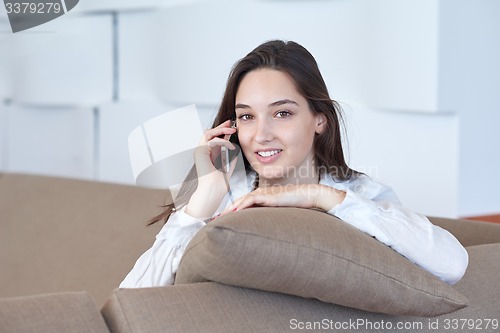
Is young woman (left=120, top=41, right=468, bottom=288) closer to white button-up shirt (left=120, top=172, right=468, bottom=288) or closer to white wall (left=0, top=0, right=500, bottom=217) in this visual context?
white button-up shirt (left=120, top=172, right=468, bottom=288)

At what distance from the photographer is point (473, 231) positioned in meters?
1.74

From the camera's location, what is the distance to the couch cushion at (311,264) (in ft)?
3.58

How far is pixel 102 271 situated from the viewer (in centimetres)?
209

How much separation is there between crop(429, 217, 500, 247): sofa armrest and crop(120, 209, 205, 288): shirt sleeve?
58 centimetres

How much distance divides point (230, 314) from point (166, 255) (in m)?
0.36

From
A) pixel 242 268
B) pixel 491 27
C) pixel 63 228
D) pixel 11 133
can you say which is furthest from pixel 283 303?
pixel 11 133

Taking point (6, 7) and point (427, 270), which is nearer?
point (427, 270)

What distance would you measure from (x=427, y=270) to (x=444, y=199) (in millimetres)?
1225

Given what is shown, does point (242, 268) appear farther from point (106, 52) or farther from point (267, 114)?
point (106, 52)

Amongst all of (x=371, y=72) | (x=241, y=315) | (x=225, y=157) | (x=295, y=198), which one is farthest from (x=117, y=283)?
(x=371, y=72)

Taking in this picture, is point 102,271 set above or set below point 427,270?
below

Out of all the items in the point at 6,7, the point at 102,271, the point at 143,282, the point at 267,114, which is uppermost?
the point at 6,7

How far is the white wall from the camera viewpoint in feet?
7.87

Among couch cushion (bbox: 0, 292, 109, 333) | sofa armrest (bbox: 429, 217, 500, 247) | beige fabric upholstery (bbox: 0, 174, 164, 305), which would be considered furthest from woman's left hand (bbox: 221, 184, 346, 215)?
beige fabric upholstery (bbox: 0, 174, 164, 305)
